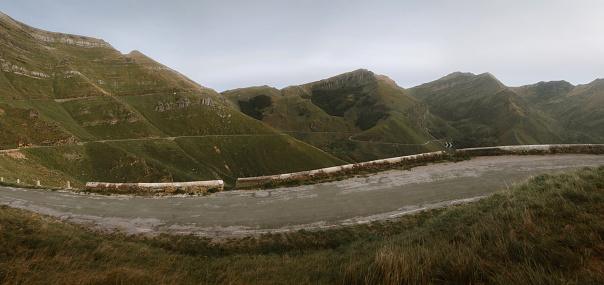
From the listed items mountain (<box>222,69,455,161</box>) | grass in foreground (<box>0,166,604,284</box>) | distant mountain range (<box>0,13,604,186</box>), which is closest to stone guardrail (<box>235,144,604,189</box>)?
grass in foreground (<box>0,166,604,284</box>)

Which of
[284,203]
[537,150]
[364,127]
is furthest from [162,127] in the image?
[364,127]

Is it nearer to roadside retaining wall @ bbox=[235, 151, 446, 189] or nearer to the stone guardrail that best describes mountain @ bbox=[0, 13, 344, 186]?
roadside retaining wall @ bbox=[235, 151, 446, 189]

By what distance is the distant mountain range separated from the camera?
55.6 m

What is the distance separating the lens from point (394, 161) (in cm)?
1667

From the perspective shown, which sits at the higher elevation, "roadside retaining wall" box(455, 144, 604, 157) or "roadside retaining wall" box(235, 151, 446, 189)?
"roadside retaining wall" box(455, 144, 604, 157)

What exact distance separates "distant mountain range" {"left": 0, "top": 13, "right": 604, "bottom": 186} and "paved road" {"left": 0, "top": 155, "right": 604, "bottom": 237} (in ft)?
92.2

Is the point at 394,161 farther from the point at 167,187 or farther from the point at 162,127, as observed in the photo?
the point at 162,127

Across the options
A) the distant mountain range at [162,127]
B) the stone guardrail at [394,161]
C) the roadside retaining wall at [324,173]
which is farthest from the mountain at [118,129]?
the stone guardrail at [394,161]

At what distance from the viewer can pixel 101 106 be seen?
8638cm

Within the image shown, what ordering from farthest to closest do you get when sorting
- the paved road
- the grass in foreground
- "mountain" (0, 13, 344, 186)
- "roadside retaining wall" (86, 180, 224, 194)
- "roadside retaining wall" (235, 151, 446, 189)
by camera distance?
1. "mountain" (0, 13, 344, 186)
2. "roadside retaining wall" (235, 151, 446, 189)
3. "roadside retaining wall" (86, 180, 224, 194)
4. the paved road
5. the grass in foreground

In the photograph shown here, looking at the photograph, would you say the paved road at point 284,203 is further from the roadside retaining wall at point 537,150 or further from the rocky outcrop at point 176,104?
the rocky outcrop at point 176,104

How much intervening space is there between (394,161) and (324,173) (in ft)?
18.6

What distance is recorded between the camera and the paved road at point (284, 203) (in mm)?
9133

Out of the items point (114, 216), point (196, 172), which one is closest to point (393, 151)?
point (196, 172)
